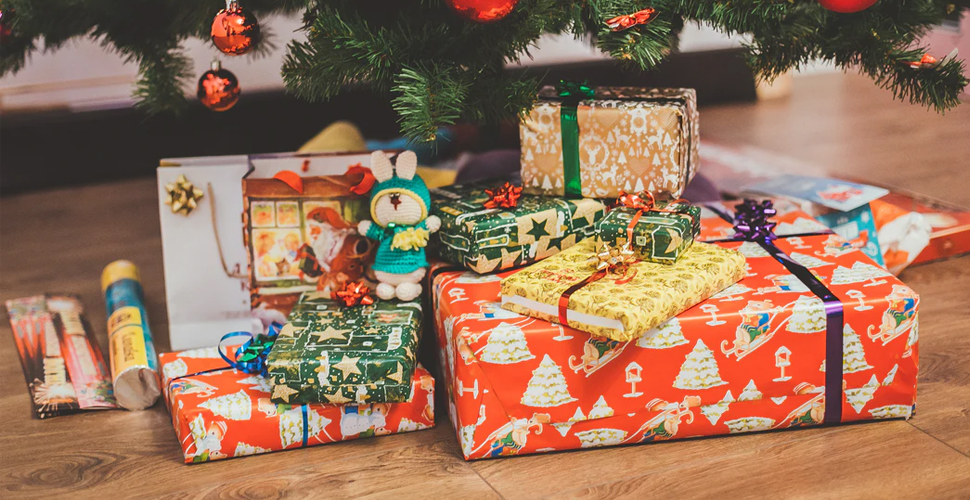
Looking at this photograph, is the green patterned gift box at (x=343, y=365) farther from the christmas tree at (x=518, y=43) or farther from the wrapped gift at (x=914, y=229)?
the wrapped gift at (x=914, y=229)

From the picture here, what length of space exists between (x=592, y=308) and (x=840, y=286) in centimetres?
29

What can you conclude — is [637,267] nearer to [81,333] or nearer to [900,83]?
[900,83]

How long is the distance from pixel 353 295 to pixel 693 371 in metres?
0.40

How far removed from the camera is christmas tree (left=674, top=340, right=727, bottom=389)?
92 centimetres

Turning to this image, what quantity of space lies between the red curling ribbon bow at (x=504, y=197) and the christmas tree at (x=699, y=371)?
0.96 feet

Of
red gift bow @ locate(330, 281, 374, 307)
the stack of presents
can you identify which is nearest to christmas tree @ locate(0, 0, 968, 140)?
the stack of presents

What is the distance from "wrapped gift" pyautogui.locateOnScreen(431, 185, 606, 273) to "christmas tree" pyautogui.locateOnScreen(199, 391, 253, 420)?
0.29m

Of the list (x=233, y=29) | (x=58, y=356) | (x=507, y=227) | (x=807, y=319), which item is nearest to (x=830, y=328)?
(x=807, y=319)

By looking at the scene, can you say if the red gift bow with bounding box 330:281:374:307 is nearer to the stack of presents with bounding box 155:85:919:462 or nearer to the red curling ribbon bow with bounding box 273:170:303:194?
the stack of presents with bounding box 155:85:919:462

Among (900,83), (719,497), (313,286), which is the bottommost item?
(719,497)

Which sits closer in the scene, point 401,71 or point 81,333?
point 401,71

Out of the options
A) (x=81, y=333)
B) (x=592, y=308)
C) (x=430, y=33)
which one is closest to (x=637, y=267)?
(x=592, y=308)

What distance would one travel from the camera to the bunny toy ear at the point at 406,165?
1.06m

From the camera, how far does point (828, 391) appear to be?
37.2 inches
